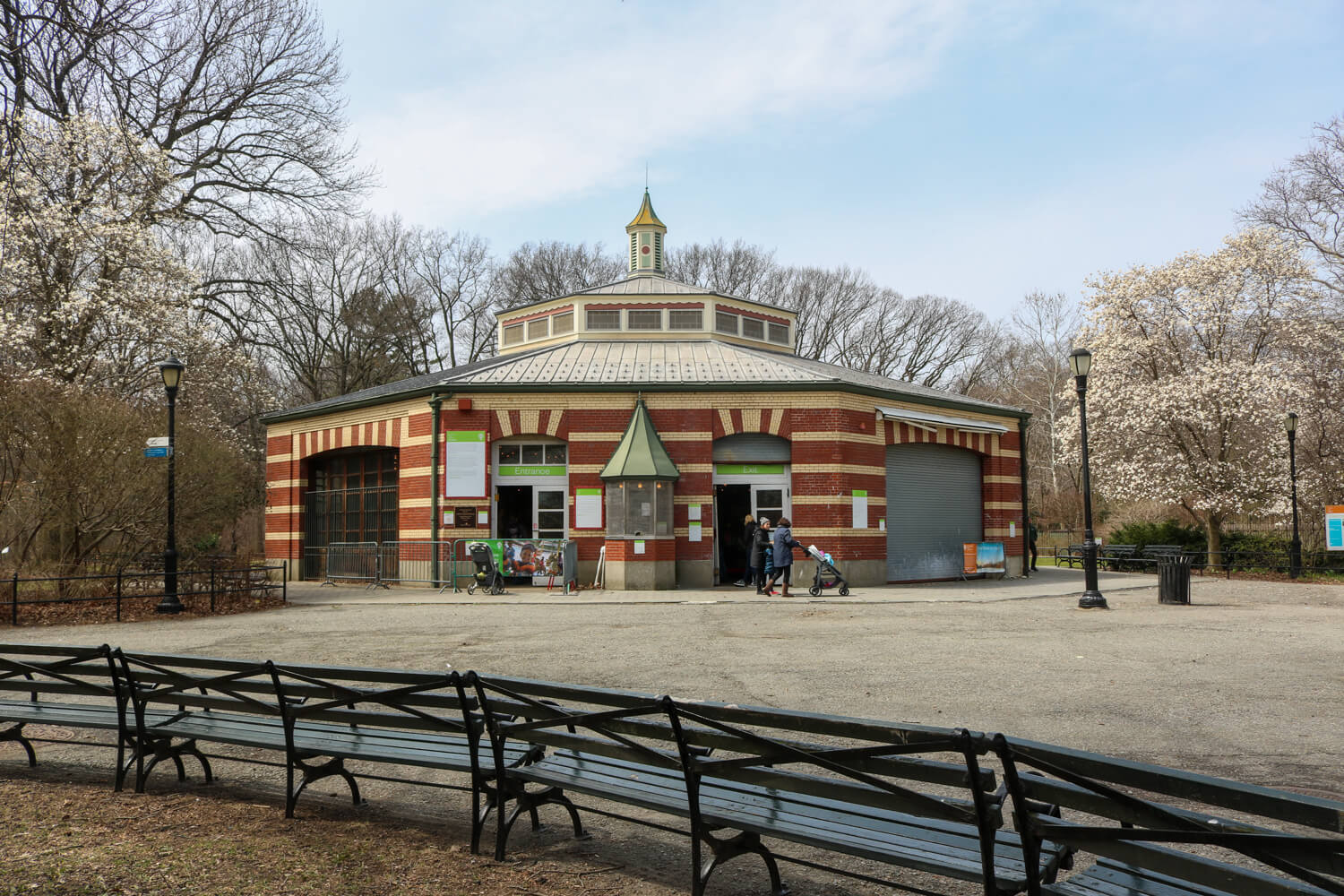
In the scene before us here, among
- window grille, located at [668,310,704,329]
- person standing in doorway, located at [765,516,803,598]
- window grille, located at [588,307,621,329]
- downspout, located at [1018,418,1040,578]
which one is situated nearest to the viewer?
person standing in doorway, located at [765,516,803,598]

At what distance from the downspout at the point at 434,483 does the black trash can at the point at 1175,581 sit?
15974 millimetres

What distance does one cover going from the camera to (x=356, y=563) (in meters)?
26.0

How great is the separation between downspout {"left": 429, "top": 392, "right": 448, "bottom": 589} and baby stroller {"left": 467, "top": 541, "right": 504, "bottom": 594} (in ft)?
5.35

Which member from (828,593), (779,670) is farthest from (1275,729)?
(828,593)

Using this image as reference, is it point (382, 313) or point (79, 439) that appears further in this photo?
point (382, 313)

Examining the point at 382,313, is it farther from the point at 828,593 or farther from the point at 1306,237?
the point at 1306,237

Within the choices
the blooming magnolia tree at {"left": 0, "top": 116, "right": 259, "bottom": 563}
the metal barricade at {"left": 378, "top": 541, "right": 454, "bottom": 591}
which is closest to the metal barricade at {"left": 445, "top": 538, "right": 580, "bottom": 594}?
the metal barricade at {"left": 378, "top": 541, "right": 454, "bottom": 591}

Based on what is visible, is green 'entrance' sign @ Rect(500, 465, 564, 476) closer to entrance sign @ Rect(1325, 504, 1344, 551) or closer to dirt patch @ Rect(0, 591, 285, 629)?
dirt patch @ Rect(0, 591, 285, 629)

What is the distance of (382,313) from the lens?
47469 mm

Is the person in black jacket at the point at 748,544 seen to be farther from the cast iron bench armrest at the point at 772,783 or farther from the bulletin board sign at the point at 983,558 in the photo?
A: the cast iron bench armrest at the point at 772,783

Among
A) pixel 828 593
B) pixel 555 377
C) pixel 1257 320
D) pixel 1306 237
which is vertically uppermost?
pixel 1306 237

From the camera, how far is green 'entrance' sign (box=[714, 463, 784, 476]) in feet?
81.5

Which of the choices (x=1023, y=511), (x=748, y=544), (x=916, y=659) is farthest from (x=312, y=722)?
(x=1023, y=511)

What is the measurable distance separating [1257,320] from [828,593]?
17954 millimetres
